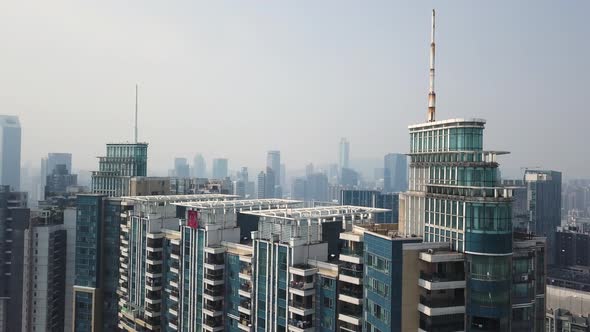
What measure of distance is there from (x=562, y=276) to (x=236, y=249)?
120m

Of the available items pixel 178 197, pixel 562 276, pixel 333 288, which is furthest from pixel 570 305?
pixel 178 197

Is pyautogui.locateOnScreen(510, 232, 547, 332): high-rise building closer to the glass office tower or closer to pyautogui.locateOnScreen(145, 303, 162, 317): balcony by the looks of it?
the glass office tower

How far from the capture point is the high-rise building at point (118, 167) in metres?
97.4

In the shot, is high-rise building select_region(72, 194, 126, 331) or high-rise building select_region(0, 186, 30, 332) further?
high-rise building select_region(0, 186, 30, 332)

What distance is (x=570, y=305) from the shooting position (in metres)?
99.9

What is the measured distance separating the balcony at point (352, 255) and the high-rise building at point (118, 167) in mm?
60056

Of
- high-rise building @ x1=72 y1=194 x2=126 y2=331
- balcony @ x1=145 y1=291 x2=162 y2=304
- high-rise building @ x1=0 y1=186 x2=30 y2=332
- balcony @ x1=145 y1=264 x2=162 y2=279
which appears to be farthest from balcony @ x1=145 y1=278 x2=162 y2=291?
high-rise building @ x1=0 y1=186 x2=30 y2=332

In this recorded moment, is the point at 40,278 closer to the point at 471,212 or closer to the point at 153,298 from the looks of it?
the point at 153,298

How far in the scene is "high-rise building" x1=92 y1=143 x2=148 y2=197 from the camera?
3834 inches

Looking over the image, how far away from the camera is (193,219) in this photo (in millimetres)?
65000

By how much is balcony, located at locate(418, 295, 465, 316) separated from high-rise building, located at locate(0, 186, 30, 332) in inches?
3561

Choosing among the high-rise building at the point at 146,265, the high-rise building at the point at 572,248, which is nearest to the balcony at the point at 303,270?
the high-rise building at the point at 146,265

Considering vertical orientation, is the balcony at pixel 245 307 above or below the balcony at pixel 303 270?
below

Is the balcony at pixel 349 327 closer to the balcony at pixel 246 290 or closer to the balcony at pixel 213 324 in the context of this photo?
the balcony at pixel 246 290
